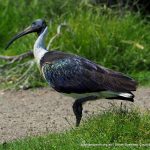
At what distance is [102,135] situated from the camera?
7383 mm

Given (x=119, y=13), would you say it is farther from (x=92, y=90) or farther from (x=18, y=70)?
(x=92, y=90)

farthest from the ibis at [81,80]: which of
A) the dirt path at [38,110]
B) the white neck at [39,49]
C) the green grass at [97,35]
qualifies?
the green grass at [97,35]

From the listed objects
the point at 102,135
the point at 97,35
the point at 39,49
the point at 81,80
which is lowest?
the point at 97,35

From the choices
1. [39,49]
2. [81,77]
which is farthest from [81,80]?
[39,49]

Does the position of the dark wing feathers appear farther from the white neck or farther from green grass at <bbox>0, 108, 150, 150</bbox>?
green grass at <bbox>0, 108, 150, 150</bbox>

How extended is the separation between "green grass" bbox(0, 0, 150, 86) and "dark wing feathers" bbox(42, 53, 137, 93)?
3173mm

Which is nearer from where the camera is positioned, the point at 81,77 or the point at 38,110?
the point at 81,77

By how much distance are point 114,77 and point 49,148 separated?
5.46ft

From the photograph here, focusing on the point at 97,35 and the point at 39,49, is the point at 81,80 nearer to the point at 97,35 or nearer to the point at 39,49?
the point at 39,49

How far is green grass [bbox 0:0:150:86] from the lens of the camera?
12.3 metres

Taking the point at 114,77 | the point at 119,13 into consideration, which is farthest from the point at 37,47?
the point at 119,13

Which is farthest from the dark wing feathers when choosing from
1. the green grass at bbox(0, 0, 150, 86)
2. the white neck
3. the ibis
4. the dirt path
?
the green grass at bbox(0, 0, 150, 86)

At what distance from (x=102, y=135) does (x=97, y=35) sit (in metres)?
5.16

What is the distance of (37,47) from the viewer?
9.30 metres
